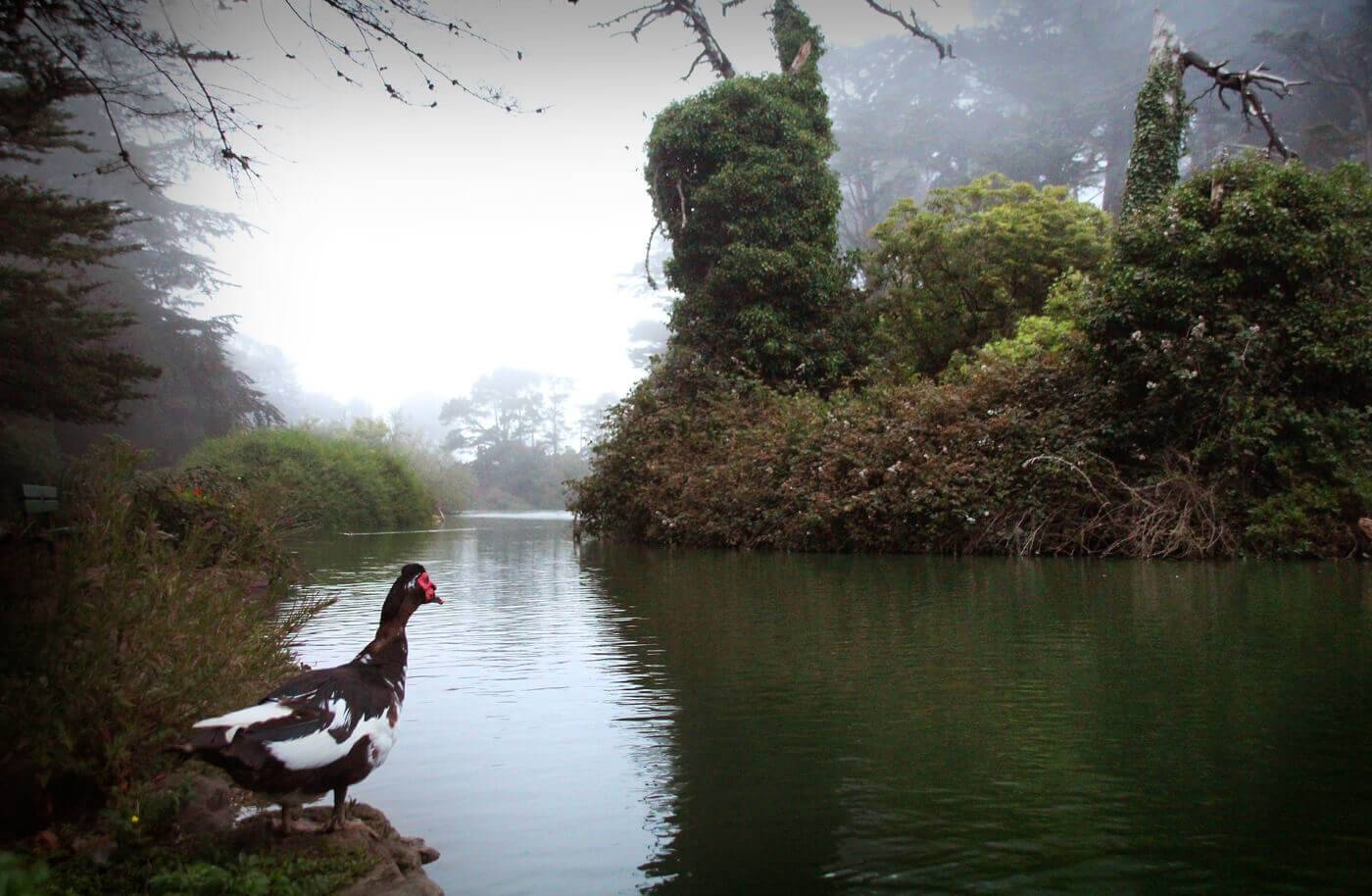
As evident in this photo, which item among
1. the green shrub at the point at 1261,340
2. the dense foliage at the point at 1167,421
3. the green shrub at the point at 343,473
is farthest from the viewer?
the green shrub at the point at 343,473

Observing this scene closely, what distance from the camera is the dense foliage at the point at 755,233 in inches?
973

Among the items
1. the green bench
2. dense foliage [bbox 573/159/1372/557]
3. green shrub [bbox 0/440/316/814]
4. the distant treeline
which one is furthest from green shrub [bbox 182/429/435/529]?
green shrub [bbox 0/440/316/814]

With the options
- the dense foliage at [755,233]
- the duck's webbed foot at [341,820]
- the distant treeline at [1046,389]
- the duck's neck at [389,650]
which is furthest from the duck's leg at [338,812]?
the dense foliage at [755,233]

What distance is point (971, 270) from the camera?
25234 millimetres

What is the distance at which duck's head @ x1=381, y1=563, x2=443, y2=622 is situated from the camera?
389cm

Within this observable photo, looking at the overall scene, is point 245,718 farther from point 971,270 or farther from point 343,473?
point 343,473

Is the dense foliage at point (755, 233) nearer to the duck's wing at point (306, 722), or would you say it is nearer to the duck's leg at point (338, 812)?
the duck's wing at point (306, 722)

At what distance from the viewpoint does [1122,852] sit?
10.7ft

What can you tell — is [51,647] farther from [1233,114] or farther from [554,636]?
[1233,114]

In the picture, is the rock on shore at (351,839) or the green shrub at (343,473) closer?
the rock on shore at (351,839)

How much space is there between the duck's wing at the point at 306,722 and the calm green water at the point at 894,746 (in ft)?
1.64

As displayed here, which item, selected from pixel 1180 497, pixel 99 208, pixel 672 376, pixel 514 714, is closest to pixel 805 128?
pixel 672 376

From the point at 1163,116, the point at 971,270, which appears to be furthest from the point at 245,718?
the point at 971,270

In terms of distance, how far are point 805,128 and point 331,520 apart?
54.2 feet
